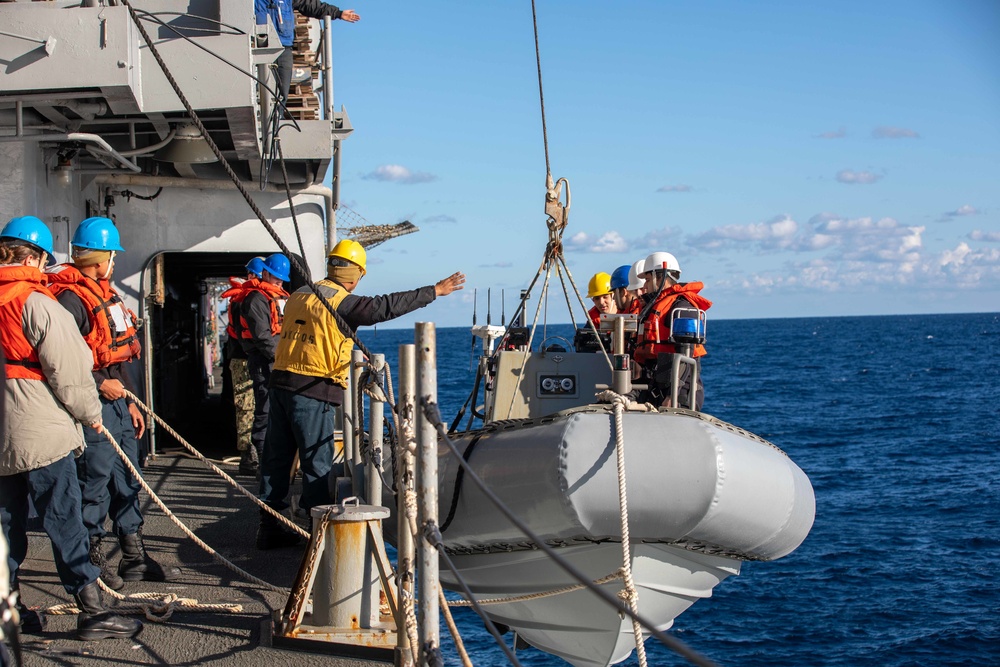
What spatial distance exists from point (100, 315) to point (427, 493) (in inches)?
107

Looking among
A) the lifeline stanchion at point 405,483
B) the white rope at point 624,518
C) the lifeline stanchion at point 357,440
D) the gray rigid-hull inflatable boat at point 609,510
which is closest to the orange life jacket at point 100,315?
the lifeline stanchion at point 357,440

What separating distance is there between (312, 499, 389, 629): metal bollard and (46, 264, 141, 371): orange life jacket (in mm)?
1651

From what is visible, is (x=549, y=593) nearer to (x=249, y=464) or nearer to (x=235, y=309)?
(x=249, y=464)

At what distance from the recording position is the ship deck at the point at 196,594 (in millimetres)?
4117

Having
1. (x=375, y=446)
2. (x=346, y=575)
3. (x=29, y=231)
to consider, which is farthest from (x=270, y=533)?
(x=29, y=231)

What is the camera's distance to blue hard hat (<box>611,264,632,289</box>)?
7.53 metres

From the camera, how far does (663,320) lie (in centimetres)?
605

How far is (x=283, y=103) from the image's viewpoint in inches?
321

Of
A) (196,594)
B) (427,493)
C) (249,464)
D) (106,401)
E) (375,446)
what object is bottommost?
(196,594)

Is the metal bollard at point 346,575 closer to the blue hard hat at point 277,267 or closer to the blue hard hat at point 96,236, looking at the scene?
the blue hard hat at point 96,236

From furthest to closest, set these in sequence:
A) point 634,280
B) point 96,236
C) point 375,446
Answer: point 634,280 < point 96,236 < point 375,446

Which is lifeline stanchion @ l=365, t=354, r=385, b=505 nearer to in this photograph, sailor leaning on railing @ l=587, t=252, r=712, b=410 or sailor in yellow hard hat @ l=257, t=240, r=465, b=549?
sailor in yellow hard hat @ l=257, t=240, r=465, b=549

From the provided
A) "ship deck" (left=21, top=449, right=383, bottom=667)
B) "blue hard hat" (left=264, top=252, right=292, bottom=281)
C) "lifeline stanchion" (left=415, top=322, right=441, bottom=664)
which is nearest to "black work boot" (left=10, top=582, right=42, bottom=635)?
"ship deck" (left=21, top=449, right=383, bottom=667)

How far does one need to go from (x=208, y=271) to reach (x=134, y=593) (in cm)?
1218
